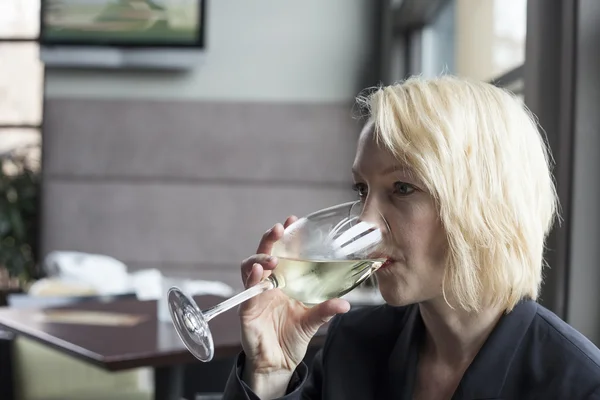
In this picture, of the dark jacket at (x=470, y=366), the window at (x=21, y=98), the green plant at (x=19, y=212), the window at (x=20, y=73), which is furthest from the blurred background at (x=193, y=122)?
the dark jacket at (x=470, y=366)

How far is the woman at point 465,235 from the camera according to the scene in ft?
3.08

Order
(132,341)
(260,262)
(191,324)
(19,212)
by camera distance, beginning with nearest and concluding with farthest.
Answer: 1. (191,324)
2. (260,262)
3. (132,341)
4. (19,212)

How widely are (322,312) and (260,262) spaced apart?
0.36 ft

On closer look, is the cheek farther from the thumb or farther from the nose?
the thumb

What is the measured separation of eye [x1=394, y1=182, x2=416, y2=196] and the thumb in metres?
0.17

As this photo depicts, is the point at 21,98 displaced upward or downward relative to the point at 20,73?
downward

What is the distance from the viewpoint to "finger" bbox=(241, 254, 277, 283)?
3.40ft

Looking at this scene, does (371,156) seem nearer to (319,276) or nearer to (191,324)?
(319,276)

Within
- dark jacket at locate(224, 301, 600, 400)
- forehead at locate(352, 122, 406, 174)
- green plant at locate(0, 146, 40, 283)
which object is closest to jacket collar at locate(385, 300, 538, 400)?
dark jacket at locate(224, 301, 600, 400)

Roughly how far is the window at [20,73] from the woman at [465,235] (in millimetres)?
3755

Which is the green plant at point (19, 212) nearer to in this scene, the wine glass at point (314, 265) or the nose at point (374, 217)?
the wine glass at point (314, 265)

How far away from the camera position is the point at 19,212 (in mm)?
4133

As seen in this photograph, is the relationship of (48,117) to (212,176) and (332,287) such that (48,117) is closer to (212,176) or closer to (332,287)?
(212,176)

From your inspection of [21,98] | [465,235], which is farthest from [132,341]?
[21,98]
